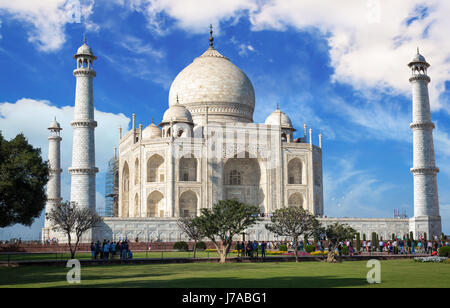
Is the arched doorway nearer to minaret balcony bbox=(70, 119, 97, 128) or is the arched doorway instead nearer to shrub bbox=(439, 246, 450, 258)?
minaret balcony bbox=(70, 119, 97, 128)

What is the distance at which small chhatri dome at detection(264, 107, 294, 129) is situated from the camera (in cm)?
4200

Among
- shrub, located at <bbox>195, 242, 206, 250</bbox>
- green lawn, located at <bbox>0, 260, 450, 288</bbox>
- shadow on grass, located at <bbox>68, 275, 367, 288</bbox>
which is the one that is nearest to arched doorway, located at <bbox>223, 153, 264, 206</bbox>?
shrub, located at <bbox>195, 242, 206, 250</bbox>

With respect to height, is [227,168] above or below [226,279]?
above

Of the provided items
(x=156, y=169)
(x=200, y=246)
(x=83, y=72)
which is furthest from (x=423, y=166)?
(x=83, y=72)

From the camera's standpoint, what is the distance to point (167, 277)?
14172mm

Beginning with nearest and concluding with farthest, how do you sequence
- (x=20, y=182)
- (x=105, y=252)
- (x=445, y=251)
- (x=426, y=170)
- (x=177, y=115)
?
(x=20, y=182) < (x=105, y=252) < (x=445, y=251) < (x=426, y=170) < (x=177, y=115)

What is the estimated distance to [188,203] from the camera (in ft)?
126

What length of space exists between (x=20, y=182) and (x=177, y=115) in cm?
1870

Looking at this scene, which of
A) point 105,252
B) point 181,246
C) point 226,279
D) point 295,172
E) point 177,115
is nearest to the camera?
point 226,279

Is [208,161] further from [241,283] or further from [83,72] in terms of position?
[241,283]

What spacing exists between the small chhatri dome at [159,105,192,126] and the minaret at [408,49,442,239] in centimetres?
1451

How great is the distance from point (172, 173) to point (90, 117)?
6880mm
